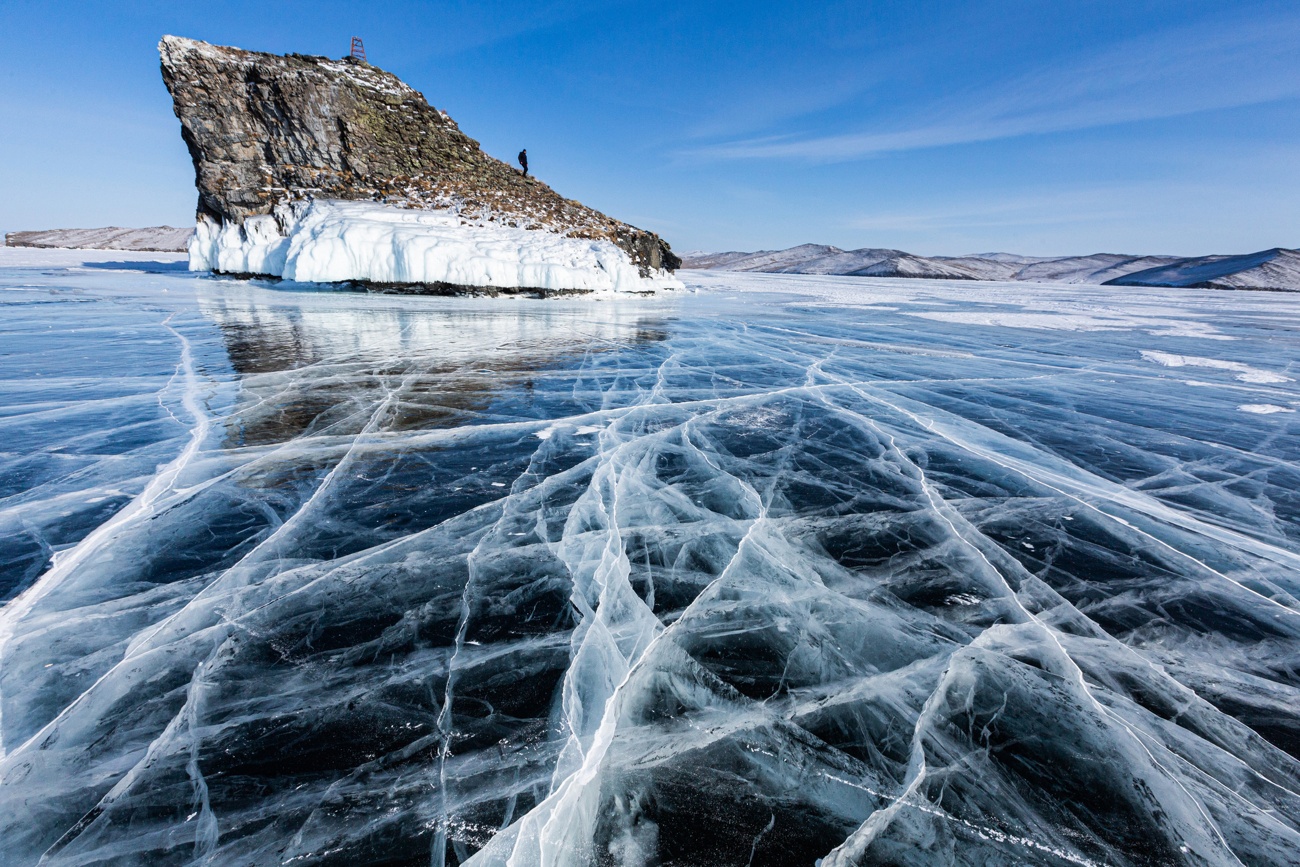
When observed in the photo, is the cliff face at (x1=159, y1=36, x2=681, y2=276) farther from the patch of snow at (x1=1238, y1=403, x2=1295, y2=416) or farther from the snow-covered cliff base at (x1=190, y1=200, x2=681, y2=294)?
the patch of snow at (x1=1238, y1=403, x2=1295, y2=416)

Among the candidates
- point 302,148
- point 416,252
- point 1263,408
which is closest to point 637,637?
point 1263,408

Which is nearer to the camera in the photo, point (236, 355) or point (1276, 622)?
point (1276, 622)

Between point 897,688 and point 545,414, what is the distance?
3647 millimetres

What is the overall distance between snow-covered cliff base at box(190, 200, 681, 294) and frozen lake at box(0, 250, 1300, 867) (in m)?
12.5

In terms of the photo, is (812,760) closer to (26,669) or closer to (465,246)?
(26,669)

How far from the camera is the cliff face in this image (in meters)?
20.5

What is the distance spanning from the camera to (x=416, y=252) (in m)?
15.6

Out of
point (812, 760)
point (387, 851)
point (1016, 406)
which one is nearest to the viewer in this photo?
point (387, 851)

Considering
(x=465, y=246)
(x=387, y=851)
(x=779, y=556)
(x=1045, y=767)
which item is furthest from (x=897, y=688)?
(x=465, y=246)

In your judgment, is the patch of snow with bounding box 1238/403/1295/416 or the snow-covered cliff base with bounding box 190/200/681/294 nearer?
the patch of snow with bounding box 1238/403/1295/416

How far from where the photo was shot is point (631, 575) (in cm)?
236

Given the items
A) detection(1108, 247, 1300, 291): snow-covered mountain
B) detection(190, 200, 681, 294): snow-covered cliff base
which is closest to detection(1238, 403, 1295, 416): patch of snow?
detection(190, 200, 681, 294): snow-covered cliff base

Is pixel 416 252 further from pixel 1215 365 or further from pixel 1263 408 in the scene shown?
pixel 1215 365

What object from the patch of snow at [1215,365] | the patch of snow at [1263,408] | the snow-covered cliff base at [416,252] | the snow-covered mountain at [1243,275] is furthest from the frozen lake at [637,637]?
the snow-covered mountain at [1243,275]
